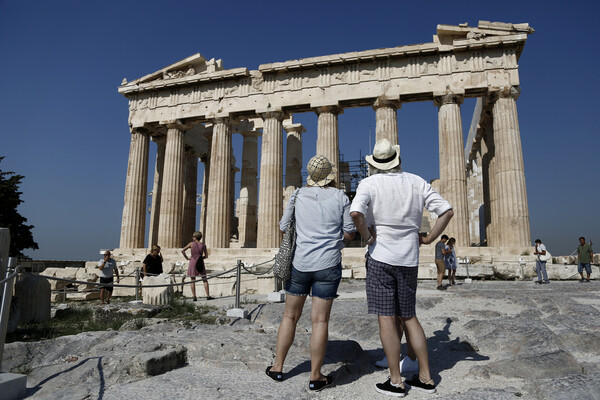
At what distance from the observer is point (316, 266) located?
11.6 feet

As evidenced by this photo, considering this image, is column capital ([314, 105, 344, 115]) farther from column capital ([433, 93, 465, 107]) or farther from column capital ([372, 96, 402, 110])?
column capital ([433, 93, 465, 107])

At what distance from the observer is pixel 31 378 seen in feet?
11.7

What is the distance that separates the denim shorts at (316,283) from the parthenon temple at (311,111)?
50.7 feet

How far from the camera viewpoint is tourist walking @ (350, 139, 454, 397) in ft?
11.0

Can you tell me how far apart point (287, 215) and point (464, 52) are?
1808 cm

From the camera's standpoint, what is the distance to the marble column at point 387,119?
62.5 feet

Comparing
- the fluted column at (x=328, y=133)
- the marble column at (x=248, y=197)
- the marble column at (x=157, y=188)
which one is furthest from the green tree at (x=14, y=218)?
the fluted column at (x=328, y=133)

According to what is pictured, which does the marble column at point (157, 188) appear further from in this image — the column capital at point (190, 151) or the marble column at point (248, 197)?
the marble column at point (248, 197)

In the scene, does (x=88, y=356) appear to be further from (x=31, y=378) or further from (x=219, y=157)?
(x=219, y=157)

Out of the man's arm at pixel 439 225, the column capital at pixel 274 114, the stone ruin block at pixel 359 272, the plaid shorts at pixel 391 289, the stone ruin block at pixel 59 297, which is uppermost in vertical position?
the column capital at pixel 274 114

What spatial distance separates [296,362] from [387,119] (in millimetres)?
16537

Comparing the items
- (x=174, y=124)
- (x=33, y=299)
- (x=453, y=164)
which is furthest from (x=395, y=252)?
(x=174, y=124)

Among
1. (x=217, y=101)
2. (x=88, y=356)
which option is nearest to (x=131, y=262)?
(x=217, y=101)

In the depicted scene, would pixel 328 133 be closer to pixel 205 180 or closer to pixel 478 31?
pixel 478 31
